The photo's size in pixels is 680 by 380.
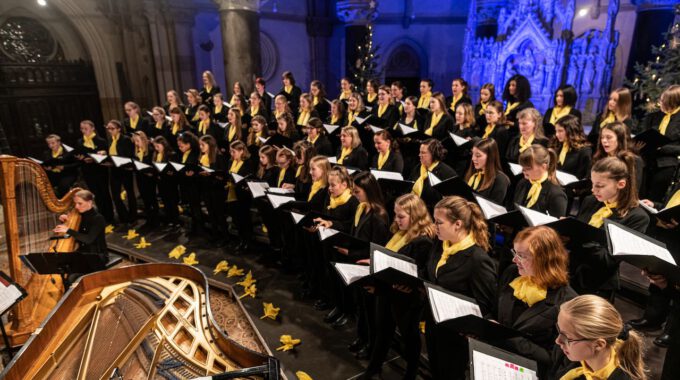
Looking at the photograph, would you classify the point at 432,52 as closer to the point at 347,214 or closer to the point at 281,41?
the point at 281,41

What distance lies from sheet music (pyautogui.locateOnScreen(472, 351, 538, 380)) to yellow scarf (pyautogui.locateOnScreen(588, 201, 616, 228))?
183 centimetres

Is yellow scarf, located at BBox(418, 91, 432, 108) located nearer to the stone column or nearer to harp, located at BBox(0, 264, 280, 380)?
the stone column

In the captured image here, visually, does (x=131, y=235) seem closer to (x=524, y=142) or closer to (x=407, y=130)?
(x=407, y=130)

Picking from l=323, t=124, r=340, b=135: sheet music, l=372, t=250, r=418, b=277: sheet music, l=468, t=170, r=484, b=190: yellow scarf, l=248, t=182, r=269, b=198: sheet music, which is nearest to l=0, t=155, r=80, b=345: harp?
l=248, t=182, r=269, b=198: sheet music

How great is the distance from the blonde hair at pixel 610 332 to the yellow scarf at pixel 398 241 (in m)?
1.57

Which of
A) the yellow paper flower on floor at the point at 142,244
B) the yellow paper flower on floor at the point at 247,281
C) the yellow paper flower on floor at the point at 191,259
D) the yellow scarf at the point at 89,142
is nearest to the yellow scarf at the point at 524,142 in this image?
the yellow paper flower on floor at the point at 247,281

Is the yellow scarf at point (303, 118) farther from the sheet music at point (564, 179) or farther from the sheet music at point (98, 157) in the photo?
the sheet music at point (564, 179)

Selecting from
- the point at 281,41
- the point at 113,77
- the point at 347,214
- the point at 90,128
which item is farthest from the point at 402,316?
the point at 281,41

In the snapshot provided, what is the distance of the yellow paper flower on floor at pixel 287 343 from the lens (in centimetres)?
365

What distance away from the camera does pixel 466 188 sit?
12.0 feet

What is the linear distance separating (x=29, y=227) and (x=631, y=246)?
504 cm

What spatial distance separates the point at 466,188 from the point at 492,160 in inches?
25.3

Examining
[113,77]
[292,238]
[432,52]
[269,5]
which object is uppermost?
[269,5]

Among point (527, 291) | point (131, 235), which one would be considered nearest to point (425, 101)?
point (131, 235)
